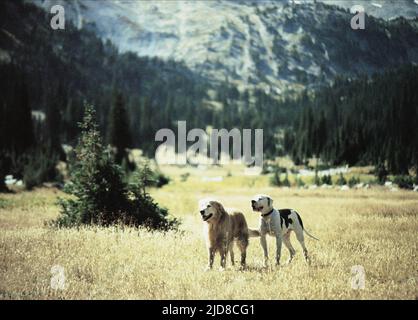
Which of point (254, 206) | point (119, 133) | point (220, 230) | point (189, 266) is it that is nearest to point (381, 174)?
→ point (254, 206)

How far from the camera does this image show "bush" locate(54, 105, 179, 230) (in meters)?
18.3

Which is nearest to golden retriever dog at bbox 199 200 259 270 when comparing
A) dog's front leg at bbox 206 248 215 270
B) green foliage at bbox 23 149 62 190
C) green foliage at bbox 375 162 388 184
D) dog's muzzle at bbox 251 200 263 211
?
dog's front leg at bbox 206 248 215 270

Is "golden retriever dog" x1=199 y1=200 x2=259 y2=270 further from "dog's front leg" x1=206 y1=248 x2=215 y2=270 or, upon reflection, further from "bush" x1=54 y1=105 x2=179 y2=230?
"bush" x1=54 y1=105 x2=179 y2=230

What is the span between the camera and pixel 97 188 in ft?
59.6

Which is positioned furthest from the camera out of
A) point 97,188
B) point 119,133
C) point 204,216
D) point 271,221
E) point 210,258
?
point 119,133

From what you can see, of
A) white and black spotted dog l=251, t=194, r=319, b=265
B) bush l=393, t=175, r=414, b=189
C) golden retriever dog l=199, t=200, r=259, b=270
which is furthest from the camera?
bush l=393, t=175, r=414, b=189

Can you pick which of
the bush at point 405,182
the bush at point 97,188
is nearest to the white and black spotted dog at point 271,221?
the bush at point 97,188

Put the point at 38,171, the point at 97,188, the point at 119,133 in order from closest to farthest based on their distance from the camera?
the point at 97,188 → the point at 38,171 → the point at 119,133

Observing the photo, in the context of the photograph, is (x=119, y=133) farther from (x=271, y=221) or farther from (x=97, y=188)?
(x=271, y=221)

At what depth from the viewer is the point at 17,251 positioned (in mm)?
12617

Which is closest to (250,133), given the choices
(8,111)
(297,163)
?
(297,163)

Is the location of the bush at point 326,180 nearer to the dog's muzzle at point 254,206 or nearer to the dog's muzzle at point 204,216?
the dog's muzzle at point 254,206
